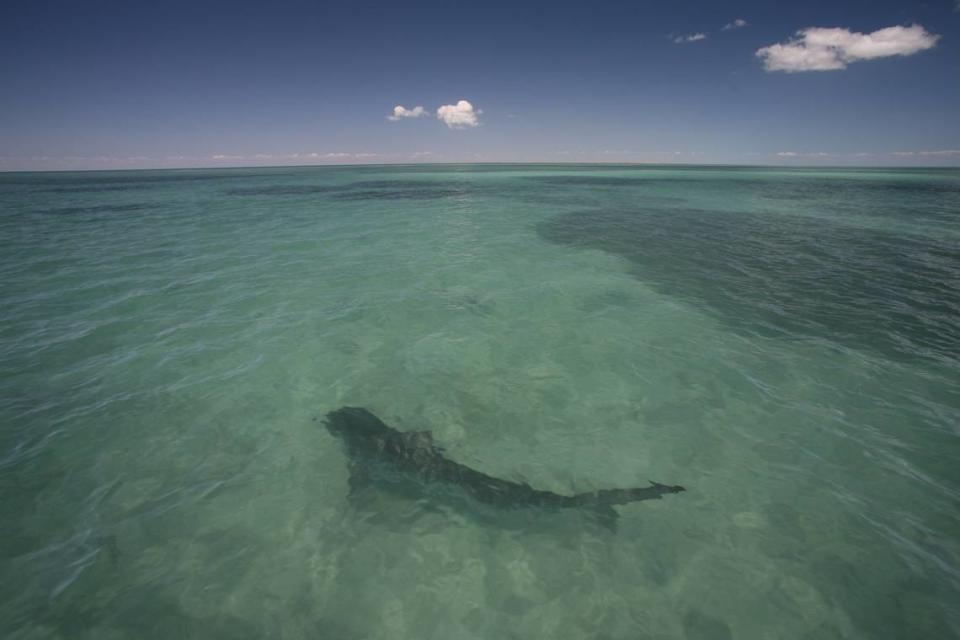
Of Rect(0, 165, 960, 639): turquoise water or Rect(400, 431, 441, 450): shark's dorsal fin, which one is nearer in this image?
Rect(0, 165, 960, 639): turquoise water

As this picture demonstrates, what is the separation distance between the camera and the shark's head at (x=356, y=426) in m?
7.79

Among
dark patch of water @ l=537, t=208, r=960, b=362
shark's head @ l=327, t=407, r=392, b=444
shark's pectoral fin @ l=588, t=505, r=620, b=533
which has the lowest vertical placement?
shark's pectoral fin @ l=588, t=505, r=620, b=533

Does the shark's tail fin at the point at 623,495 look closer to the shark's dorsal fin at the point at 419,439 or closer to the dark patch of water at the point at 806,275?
the shark's dorsal fin at the point at 419,439

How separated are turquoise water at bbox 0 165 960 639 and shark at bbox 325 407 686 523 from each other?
10.5 inches

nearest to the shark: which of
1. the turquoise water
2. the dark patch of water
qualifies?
the turquoise water

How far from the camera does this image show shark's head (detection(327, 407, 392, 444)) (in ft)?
25.6

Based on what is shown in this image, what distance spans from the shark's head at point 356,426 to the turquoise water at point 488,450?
1.22 feet

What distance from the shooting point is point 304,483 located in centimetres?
698

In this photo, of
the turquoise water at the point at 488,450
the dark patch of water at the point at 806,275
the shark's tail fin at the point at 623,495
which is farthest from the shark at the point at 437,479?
the dark patch of water at the point at 806,275

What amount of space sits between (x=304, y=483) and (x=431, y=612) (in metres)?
3.26

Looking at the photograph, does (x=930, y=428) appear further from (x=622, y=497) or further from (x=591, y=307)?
(x=591, y=307)

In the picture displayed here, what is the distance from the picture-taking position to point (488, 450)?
25.4 feet

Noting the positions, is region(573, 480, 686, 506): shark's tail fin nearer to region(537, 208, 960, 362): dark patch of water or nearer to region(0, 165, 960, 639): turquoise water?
region(0, 165, 960, 639): turquoise water

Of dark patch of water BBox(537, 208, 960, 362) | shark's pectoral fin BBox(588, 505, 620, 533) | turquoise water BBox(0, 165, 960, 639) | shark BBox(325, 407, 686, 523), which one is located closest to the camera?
turquoise water BBox(0, 165, 960, 639)
